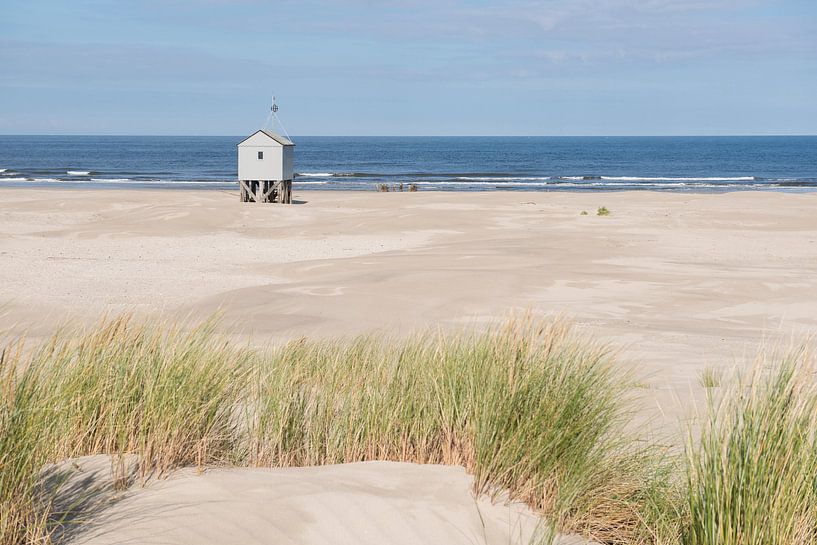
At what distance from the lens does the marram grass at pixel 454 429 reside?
398 centimetres

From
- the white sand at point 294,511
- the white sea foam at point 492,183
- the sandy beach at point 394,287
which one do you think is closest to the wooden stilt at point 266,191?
the sandy beach at point 394,287

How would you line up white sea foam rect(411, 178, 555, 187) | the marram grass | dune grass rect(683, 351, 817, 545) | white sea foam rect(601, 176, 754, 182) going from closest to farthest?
dune grass rect(683, 351, 817, 545)
the marram grass
white sea foam rect(411, 178, 555, 187)
white sea foam rect(601, 176, 754, 182)

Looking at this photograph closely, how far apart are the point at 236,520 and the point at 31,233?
2476 cm

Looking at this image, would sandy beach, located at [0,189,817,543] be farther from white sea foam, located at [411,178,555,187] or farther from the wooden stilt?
white sea foam, located at [411,178,555,187]

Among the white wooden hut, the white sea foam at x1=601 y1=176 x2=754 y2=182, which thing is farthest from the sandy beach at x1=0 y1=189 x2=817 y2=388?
the white sea foam at x1=601 y1=176 x2=754 y2=182

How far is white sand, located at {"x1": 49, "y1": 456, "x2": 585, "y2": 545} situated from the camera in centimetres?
404

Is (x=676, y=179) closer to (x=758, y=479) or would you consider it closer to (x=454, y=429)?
(x=454, y=429)

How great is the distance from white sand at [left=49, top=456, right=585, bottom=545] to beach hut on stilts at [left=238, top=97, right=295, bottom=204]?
32485mm

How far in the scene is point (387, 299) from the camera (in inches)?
579

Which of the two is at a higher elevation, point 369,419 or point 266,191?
point 369,419

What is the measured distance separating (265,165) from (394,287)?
22.5m

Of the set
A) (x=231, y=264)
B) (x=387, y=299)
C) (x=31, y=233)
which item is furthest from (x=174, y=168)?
(x=387, y=299)

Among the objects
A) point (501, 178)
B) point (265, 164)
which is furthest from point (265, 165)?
point (501, 178)

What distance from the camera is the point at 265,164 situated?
36.9m
